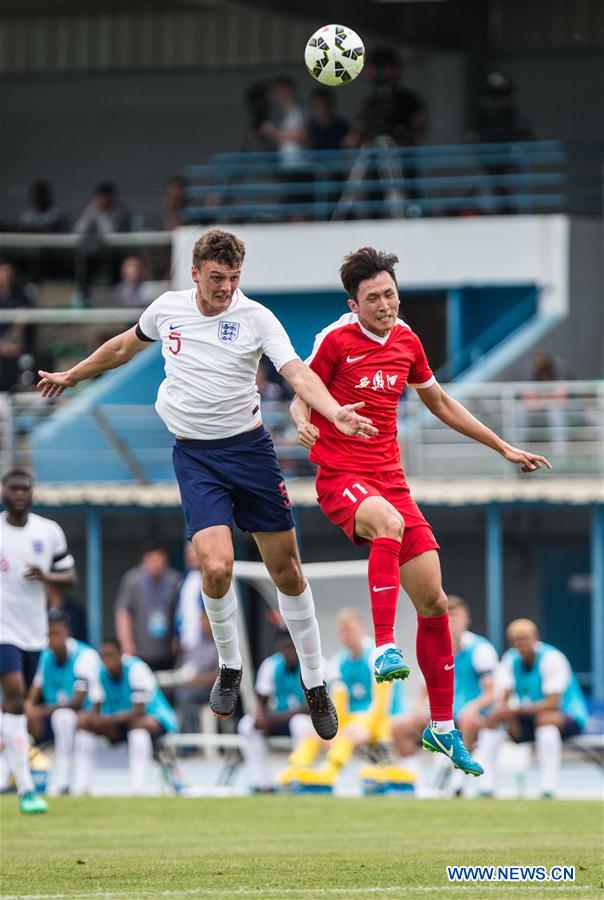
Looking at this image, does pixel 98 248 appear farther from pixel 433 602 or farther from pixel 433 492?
pixel 433 602

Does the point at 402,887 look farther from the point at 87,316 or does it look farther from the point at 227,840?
the point at 87,316

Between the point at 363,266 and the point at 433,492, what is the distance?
1293cm

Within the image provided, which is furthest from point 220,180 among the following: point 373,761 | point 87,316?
point 373,761

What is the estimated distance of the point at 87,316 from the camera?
25.8 meters

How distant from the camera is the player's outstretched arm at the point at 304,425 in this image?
9.18 meters

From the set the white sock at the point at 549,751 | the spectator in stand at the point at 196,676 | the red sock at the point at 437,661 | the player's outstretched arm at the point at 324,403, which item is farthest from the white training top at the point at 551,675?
the player's outstretched arm at the point at 324,403

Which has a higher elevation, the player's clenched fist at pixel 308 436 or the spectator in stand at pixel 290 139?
the spectator in stand at pixel 290 139

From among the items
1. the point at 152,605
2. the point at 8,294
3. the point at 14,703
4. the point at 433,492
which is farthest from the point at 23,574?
the point at 8,294

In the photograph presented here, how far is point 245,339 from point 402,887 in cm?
291

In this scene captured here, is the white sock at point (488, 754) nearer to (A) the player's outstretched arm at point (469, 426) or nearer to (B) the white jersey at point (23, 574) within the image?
(B) the white jersey at point (23, 574)

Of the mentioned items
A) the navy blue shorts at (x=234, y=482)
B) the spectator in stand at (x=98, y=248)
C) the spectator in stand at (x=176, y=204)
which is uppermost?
the spectator in stand at (x=176, y=204)

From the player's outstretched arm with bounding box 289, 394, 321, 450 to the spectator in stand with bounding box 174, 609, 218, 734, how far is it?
1071 centimetres

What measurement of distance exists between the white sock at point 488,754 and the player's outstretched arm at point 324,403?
8.46 m

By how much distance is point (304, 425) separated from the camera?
366 inches
